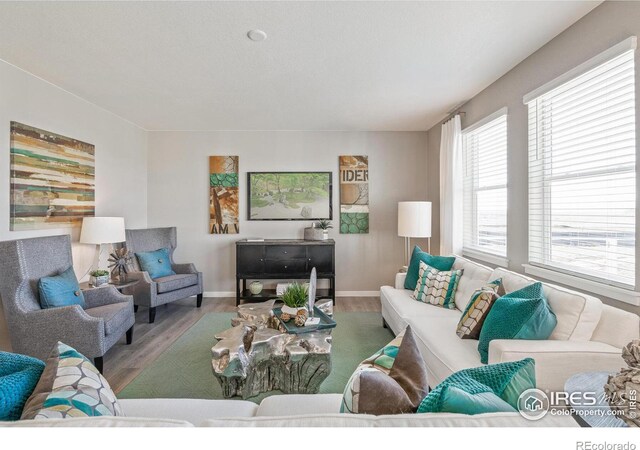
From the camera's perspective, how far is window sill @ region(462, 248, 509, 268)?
2.92 meters

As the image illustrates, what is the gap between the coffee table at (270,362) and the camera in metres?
2.01

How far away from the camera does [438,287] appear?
9.56 feet

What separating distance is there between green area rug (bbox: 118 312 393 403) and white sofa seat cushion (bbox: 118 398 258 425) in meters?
0.84

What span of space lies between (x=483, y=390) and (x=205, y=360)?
247 centimetres

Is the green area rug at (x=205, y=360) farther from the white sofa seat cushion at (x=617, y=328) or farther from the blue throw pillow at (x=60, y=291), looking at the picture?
the white sofa seat cushion at (x=617, y=328)

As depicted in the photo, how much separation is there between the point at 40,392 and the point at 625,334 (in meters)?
2.50

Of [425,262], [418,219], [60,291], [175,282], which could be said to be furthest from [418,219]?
[60,291]

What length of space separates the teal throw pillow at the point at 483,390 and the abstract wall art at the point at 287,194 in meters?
3.93

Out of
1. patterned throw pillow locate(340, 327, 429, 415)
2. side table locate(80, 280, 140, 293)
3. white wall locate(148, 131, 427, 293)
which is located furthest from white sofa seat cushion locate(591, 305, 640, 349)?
side table locate(80, 280, 140, 293)

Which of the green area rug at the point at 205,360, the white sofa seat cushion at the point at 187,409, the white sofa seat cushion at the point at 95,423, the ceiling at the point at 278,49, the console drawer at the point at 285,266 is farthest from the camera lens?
the console drawer at the point at 285,266

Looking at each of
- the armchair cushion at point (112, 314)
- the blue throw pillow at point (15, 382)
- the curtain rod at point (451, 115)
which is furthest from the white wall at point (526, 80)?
the armchair cushion at point (112, 314)

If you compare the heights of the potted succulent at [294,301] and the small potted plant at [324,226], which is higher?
the small potted plant at [324,226]

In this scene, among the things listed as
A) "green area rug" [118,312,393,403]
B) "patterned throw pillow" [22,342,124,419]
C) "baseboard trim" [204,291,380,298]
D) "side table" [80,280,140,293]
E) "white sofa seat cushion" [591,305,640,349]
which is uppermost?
"patterned throw pillow" [22,342,124,419]

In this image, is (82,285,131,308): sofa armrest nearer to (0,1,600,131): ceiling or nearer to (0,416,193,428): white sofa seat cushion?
(0,1,600,131): ceiling
